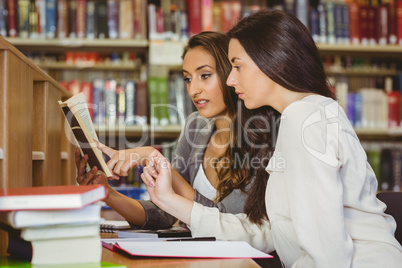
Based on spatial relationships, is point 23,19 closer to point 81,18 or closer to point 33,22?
point 33,22

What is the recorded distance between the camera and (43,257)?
0.73 m

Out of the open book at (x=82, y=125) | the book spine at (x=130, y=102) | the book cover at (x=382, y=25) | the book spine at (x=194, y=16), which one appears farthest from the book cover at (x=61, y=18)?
the book cover at (x=382, y=25)

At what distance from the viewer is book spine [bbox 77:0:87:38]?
2535 millimetres

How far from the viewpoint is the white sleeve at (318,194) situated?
0.89 m

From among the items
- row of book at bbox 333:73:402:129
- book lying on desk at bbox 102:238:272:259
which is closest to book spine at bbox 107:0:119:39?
row of book at bbox 333:73:402:129

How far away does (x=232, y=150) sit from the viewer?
1.62 meters

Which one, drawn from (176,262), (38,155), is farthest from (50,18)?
(176,262)

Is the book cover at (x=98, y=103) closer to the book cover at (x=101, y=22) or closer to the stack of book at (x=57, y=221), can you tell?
the book cover at (x=101, y=22)

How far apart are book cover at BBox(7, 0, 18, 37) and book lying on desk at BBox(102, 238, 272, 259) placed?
188 cm

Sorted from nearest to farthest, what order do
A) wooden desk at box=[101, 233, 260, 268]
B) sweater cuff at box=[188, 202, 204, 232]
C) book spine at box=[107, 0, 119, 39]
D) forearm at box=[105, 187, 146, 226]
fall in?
wooden desk at box=[101, 233, 260, 268] < sweater cuff at box=[188, 202, 204, 232] < forearm at box=[105, 187, 146, 226] < book spine at box=[107, 0, 119, 39]

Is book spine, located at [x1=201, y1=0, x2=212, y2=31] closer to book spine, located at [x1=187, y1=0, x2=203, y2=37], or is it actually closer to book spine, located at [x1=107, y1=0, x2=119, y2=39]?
book spine, located at [x1=187, y1=0, x2=203, y2=37]

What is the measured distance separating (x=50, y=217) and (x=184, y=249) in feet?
0.99

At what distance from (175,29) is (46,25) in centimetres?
72

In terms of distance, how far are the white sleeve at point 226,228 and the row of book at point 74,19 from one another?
1.62 m
